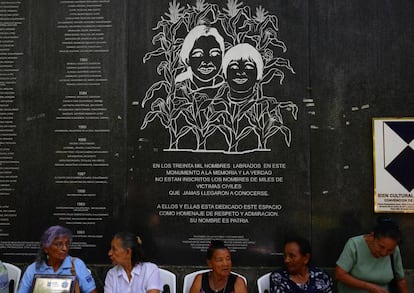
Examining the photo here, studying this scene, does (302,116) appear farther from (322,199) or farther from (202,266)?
(202,266)

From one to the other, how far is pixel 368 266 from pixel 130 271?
81.8 inches

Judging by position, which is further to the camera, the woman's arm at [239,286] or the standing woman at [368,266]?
the standing woman at [368,266]

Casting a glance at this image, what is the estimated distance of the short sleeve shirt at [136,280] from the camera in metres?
4.34

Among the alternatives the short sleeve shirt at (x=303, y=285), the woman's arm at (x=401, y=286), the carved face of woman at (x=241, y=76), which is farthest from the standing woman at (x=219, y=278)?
the carved face of woman at (x=241, y=76)

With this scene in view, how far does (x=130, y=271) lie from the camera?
14.5 feet

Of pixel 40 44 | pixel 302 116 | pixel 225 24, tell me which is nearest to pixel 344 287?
pixel 302 116

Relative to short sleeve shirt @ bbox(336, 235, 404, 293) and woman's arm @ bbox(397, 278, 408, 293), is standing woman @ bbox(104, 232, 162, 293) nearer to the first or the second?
short sleeve shirt @ bbox(336, 235, 404, 293)

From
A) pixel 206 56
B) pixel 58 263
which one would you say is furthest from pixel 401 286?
pixel 58 263

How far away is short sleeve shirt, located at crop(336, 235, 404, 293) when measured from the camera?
4578mm

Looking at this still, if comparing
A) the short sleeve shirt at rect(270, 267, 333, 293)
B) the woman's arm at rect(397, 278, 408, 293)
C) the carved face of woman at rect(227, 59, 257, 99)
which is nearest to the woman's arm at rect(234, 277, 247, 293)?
the short sleeve shirt at rect(270, 267, 333, 293)

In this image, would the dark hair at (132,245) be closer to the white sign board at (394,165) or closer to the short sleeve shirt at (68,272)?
the short sleeve shirt at (68,272)

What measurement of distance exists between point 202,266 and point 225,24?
2511 millimetres

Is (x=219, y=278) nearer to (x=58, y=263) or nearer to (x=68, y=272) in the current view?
(x=68, y=272)

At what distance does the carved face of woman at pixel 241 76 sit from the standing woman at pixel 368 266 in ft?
6.04
